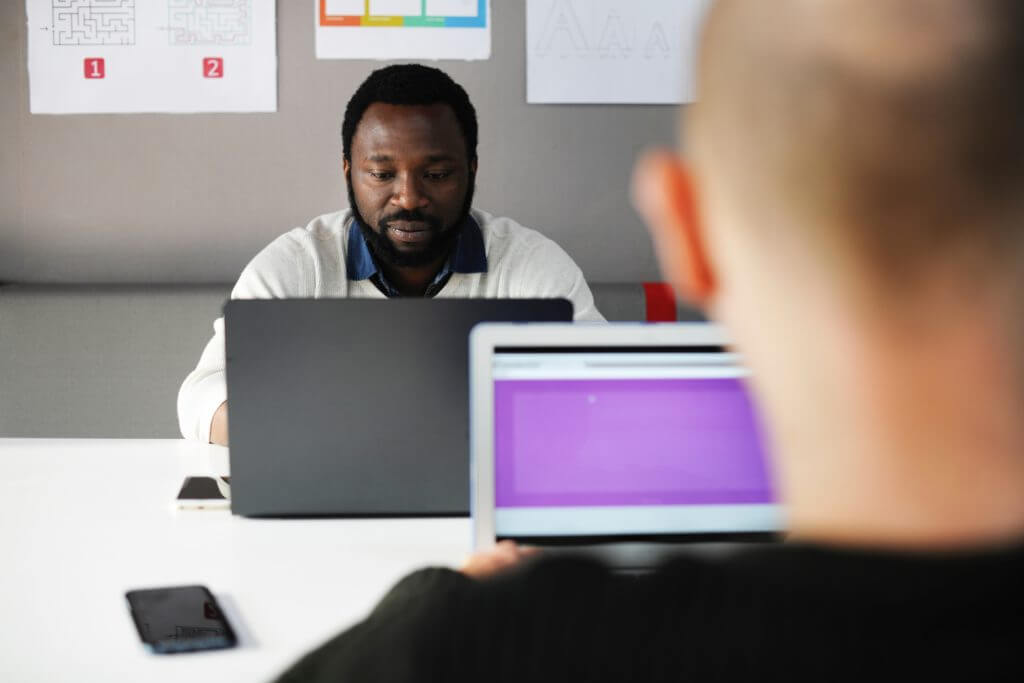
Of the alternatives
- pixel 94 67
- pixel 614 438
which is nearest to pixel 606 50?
pixel 94 67

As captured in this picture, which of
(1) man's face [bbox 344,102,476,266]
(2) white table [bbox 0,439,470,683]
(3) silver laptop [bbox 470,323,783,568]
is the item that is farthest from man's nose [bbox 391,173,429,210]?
(3) silver laptop [bbox 470,323,783,568]

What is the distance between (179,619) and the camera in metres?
1.03

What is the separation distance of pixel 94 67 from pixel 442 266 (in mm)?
1006

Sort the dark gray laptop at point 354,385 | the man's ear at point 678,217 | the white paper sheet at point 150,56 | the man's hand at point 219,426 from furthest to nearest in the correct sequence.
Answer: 1. the white paper sheet at point 150,56
2. the man's hand at point 219,426
3. the dark gray laptop at point 354,385
4. the man's ear at point 678,217

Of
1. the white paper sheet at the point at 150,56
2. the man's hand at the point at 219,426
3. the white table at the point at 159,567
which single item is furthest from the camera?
the white paper sheet at the point at 150,56

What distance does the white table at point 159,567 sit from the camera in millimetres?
967

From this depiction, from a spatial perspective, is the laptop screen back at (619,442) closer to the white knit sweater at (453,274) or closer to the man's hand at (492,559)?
the man's hand at (492,559)

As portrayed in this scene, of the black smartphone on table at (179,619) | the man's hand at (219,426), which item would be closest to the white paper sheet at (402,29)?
the man's hand at (219,426)

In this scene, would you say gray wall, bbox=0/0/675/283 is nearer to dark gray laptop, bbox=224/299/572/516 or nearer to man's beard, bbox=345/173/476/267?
man's beard, bbox=345/173/476/267

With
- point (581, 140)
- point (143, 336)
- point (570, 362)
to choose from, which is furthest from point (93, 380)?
point (570, 362)

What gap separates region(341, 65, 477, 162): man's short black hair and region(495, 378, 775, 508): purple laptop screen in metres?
1.15

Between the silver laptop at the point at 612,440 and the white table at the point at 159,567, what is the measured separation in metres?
0.18

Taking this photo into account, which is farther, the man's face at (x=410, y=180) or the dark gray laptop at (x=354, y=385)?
the man's face at (x=410, y=180)

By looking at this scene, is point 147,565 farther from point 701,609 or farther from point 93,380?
point 93,380
